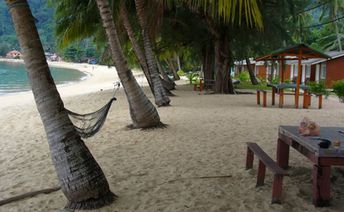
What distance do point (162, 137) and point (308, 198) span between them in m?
3.99

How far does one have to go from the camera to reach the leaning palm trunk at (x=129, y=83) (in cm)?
768

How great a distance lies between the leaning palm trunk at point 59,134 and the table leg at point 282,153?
2229 mm

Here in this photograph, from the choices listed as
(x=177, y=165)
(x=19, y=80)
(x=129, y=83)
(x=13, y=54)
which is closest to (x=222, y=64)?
(x=129, y=83)

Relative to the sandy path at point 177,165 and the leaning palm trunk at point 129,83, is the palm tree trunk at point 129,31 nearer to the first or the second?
the sandy path at point 177,165

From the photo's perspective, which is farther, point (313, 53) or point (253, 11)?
point (313, 53)

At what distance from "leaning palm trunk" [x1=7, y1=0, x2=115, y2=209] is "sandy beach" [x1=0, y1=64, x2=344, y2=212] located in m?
0.29

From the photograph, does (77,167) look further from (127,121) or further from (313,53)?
(313,53)

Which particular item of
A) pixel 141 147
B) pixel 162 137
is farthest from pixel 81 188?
pixel 162 137

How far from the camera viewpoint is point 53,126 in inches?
156

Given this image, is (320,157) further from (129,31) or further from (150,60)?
(129,31)

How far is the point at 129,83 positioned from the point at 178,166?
3034mm

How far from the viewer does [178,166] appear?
17.9ft

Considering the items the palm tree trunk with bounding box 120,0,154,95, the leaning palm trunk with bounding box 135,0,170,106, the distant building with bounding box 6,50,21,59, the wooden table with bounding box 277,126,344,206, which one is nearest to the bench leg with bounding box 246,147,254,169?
the wooden table with bounding box 277,126,344,206

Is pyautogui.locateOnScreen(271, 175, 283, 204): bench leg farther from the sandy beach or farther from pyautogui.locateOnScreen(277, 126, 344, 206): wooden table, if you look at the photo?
pyautogui.locateOnScreen(277, 126, 344, 206): wooden table
